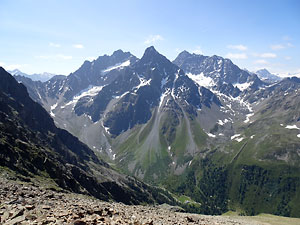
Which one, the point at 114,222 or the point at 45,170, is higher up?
the point at 114,222

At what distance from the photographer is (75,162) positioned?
19738 centimetres

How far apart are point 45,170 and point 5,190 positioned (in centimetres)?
5545

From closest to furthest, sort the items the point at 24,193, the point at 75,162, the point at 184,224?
the point at 184,224 → the point at 24,193 → the point at 75,162

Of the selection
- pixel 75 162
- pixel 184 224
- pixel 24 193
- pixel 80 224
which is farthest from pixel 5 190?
pixel 75 162

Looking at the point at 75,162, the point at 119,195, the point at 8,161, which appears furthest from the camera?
the point at 75,162

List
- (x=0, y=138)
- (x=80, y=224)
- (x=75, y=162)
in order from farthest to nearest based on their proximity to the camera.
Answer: (x=75, y=162)
(x=0, y=138)
(x=80, y=224)

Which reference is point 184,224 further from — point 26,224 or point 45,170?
point 45,170

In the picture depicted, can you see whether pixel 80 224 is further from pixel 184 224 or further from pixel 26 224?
pixel 184 224

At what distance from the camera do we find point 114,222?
25.4 m

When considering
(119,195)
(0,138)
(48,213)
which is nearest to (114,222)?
(48,213)

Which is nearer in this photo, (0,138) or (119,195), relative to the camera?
(0,138)

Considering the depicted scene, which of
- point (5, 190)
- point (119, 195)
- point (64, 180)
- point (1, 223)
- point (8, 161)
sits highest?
point (1, 223)

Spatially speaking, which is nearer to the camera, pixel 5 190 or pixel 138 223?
pixel 138 223

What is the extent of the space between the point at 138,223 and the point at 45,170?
76243 millimetres
